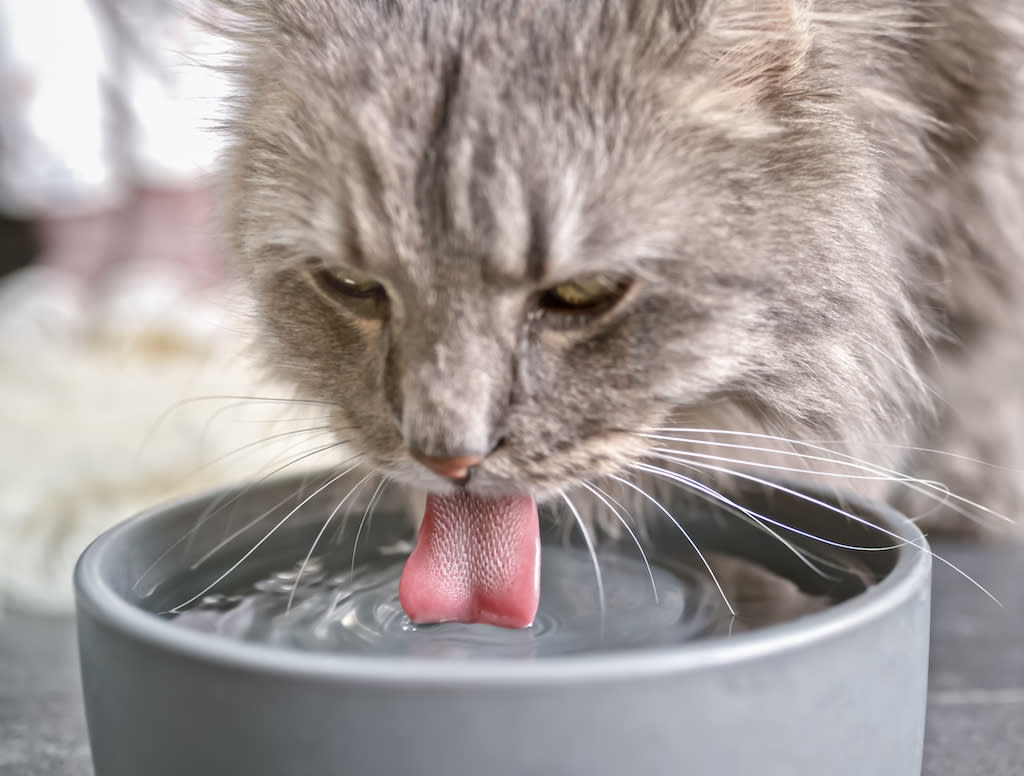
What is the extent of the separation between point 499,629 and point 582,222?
0.98 feet

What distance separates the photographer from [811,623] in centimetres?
49

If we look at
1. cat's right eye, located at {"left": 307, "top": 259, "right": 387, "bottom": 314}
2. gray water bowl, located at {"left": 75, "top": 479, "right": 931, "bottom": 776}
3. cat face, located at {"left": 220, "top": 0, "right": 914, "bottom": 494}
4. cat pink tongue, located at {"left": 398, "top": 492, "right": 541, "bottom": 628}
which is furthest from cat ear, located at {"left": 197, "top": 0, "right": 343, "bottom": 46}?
gray water bowl, located at {"left": 75, "top": 479, "right": 931, "bottom": 776}

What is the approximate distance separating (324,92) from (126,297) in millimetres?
1793

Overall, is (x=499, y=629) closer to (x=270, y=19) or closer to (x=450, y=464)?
(x=450, y=464)

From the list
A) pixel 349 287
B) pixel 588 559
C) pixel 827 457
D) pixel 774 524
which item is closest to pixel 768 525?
pixel 774 524

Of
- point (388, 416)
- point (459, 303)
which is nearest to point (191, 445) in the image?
Result: point (388, 416)

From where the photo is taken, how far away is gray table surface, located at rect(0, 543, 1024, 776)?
84cm

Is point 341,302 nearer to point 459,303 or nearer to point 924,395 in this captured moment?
point 459,303

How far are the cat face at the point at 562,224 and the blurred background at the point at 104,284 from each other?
789 millimetres

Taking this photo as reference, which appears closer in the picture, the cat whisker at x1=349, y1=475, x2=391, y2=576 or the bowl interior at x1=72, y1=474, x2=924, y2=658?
the bowl interior at x1=72, y1=474, x2=924, y2=658

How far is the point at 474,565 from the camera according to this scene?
81 cm

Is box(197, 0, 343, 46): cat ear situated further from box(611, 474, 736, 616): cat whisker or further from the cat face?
box(611, 474, 736, 616): cat whisker

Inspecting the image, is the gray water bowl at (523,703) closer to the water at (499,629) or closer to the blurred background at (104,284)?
the water at (499,629)

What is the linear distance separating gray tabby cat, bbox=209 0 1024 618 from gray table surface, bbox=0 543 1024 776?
0.23 m
